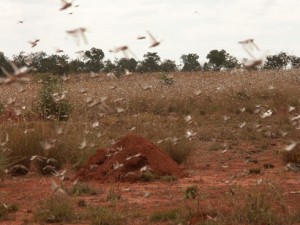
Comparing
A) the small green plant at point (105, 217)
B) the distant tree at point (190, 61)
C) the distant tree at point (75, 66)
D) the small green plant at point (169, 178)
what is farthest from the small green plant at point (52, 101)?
the distant tree at point (190, 61)

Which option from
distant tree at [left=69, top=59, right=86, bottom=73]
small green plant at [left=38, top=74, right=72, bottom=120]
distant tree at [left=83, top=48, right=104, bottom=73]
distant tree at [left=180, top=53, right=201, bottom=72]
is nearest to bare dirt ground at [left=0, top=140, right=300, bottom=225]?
small green plant at [left=38, top=74, right=72, bottom=120]

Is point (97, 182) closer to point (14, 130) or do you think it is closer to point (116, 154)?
point (116, 154)

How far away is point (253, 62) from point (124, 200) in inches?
126

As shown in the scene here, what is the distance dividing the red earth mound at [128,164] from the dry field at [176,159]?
23cm

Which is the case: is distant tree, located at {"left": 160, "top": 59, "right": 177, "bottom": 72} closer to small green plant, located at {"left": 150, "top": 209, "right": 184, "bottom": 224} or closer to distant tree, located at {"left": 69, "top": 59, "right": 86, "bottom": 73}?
distant tree, located at {"left": 69, "top": 59, "right": 86, "bottom": 73}

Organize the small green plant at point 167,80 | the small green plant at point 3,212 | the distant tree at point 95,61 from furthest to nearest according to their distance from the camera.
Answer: the distant tree at point 95,61, the small green plant at point 167,80, the small green plant at point 3,212

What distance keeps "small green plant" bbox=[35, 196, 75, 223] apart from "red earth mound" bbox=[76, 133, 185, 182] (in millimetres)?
2083

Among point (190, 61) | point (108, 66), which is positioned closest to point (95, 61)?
point (108, 66)

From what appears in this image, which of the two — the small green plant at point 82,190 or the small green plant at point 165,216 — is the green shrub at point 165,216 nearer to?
the small green plant at point 165,216

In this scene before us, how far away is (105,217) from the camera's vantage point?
16.9 ft

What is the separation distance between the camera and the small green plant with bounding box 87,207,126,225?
5155 mm

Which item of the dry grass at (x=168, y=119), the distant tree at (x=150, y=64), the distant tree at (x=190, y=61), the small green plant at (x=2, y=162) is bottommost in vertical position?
the distant tree at (x=190, y=61)

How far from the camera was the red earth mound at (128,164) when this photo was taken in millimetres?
7742

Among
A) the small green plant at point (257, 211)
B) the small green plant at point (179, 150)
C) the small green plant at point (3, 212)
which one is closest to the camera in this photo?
the small green plant at point (257, 211)
